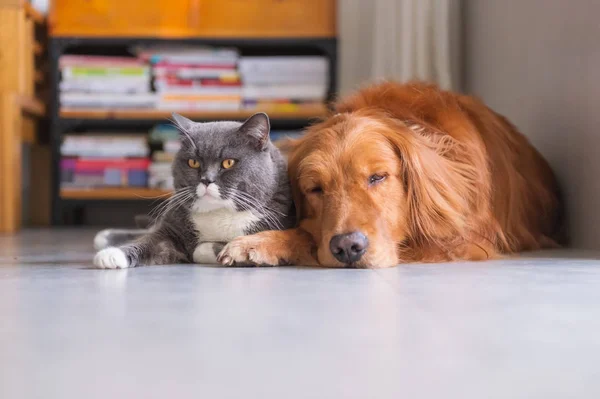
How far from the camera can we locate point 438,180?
1.85 metres

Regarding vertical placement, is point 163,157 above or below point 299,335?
above

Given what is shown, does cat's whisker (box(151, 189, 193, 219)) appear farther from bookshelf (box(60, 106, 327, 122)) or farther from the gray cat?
bookshelf (box(60, 106, 327, 122))

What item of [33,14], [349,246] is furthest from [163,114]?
[349,246]

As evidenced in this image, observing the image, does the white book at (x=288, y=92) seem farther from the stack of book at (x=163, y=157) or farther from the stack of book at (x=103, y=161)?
the stack of book at (x=103, y=161)

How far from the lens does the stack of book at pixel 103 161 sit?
4098mm

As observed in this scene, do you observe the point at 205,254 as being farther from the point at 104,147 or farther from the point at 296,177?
the point at 104,147

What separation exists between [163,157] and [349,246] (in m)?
2.69

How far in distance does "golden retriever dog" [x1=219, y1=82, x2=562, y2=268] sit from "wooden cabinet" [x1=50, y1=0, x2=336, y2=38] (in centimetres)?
203

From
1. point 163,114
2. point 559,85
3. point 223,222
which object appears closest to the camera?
point 223,222

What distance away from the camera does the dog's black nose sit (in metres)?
1.59

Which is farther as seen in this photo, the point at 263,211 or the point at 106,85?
the point at 106,85

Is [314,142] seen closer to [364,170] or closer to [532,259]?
[364,170]

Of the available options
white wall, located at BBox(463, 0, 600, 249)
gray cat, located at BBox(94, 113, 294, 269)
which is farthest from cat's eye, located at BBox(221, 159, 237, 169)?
white wall, located at BBox(463, 0, 600, 249)

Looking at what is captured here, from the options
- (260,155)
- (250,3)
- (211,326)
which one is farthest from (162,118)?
(211,326)
